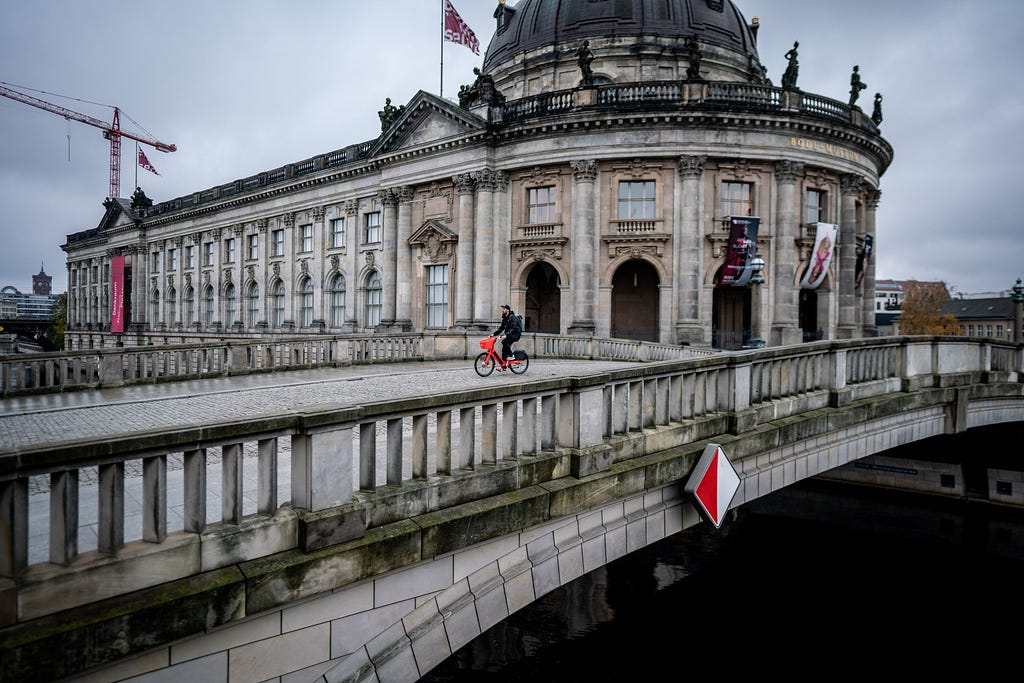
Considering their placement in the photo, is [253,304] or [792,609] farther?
[253,304]

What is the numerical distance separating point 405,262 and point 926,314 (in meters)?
60.7

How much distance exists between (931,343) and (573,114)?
19.4 meters

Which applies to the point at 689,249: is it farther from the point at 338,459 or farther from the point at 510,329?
the point at 338,459

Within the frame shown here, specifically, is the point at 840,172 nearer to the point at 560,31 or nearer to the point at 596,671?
the point at 560,31

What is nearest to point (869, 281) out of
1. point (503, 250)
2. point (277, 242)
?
point (503, 250)

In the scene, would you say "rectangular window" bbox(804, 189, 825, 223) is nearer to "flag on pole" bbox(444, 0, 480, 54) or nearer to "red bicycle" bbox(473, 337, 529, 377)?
"flag on pole" bbox(444, 0, 480, 54)

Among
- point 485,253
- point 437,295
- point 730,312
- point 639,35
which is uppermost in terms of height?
point 639,35

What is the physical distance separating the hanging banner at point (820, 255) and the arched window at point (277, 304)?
33957 millimetres

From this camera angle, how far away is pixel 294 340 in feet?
59.9

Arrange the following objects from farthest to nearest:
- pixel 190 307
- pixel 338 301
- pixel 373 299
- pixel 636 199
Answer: pixel 190 307
pixel 338 301
pixel 373 299
pixel 636 199

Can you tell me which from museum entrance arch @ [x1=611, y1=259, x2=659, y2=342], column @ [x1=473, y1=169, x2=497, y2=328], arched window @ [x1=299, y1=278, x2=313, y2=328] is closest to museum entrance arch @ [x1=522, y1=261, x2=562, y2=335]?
column @ [x1=473, y1=169, x2=497, y2=328]

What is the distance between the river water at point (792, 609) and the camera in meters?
11.9

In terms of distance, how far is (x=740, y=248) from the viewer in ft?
89.5

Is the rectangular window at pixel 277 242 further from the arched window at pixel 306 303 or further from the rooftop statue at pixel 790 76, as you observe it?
the rooftop statue at pixel 790 76
